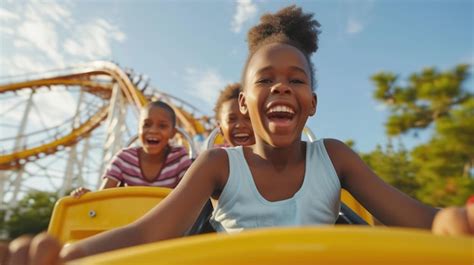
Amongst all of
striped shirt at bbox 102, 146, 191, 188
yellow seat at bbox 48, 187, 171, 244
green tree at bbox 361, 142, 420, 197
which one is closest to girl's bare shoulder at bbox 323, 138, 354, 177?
yellow seat at bbox 48, 187, 171, 244

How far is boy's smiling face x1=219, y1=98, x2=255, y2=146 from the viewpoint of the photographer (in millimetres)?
1791

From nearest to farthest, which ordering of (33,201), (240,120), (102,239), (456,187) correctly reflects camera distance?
(102,239)
(240,120)
(456,187)
(33,201)

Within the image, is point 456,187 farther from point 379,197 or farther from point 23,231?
point 23,231

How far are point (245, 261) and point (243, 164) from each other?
51cm

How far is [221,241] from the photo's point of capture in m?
0.23

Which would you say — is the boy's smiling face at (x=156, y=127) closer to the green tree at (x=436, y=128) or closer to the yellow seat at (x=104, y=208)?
the yellow seat at (x=104, y=208)

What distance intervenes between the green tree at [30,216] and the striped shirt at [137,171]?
7.09m

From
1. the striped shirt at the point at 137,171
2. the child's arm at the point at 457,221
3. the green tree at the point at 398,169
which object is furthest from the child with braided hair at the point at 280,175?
the green tree at the point at 398,169

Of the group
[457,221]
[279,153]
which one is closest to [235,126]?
[279,153]

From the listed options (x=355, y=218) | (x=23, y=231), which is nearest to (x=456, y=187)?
(x=355, y=218)

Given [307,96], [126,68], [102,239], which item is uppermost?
[126,68]

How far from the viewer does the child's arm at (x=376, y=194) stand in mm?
625

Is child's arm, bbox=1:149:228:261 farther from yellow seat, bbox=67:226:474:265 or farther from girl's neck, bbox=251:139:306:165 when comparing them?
yellow seat, bbox=67:226:474:265

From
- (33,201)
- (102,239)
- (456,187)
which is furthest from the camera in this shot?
(33,201)
